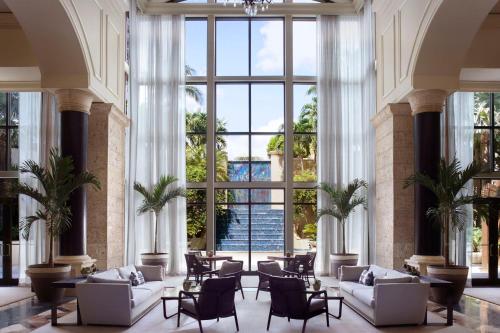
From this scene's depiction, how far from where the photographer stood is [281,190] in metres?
15.5

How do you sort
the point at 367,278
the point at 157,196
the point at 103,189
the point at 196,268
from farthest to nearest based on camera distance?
1. the point at 157,196
2. the point at 196,268
3. the point at 103,189
4. the point at 367,278

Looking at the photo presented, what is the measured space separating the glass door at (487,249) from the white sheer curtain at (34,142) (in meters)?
10.3

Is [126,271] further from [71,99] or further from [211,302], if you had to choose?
[71,99]

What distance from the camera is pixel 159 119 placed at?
15.3 m

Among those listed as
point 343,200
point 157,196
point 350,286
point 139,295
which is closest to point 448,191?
point 350,286

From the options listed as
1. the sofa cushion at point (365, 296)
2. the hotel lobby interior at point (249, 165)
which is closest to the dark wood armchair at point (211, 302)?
the hotel lobby interior at point (249, 165)

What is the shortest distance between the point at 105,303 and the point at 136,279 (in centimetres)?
192

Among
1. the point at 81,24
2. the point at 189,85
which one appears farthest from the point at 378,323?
the point at 189,85

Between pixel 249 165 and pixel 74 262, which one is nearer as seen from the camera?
pixel 74 262

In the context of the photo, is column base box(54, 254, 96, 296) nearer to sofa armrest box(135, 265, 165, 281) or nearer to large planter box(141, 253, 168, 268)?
sofa armrest box(135, 265, 165, 281)

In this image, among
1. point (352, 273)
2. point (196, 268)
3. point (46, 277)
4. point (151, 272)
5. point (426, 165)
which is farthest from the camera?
point (196, 268)

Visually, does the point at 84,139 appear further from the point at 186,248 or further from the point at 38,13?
the point at 186,248

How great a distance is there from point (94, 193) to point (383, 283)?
6995 mm

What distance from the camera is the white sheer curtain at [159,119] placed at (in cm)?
1491
